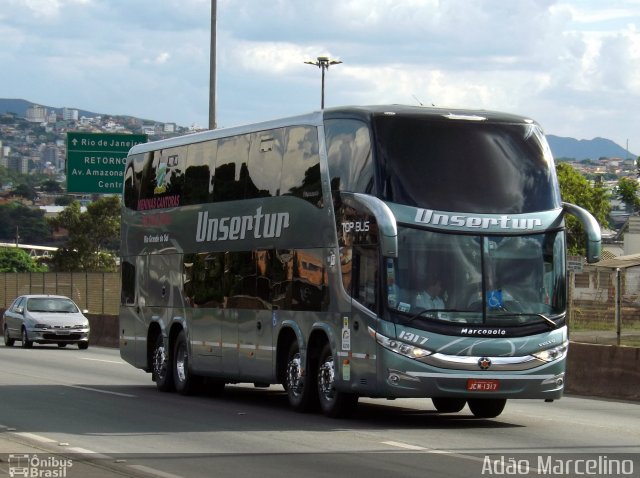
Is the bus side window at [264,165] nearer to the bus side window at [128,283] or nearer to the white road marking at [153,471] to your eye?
the bus side window at [128,283]

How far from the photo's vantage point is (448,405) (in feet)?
65.1

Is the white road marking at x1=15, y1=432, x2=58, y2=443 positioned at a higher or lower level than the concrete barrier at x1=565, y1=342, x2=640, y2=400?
lower

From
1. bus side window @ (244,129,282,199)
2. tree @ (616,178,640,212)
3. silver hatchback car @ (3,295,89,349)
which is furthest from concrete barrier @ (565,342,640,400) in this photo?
tree @ (616,178,640,212)

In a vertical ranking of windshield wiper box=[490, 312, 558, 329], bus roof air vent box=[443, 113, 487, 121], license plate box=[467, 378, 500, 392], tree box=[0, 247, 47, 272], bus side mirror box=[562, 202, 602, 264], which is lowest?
license plate box=[467, 378, 500, 392]

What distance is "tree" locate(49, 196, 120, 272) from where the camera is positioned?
93.1 m

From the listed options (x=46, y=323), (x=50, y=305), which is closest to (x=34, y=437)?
(x=46, y=323)

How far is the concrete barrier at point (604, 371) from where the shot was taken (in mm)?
23062

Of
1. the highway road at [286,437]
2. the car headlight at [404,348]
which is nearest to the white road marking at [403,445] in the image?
the highway road at [286,437]

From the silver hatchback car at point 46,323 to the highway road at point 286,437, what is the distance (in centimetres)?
1731

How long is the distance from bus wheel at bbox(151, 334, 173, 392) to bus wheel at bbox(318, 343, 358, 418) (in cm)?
569

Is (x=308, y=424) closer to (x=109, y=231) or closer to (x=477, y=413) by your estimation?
(x=477, y=413)

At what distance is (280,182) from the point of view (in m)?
19.9

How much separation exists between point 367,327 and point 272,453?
10.3ft

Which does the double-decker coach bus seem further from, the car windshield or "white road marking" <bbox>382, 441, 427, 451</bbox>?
the car windshield
